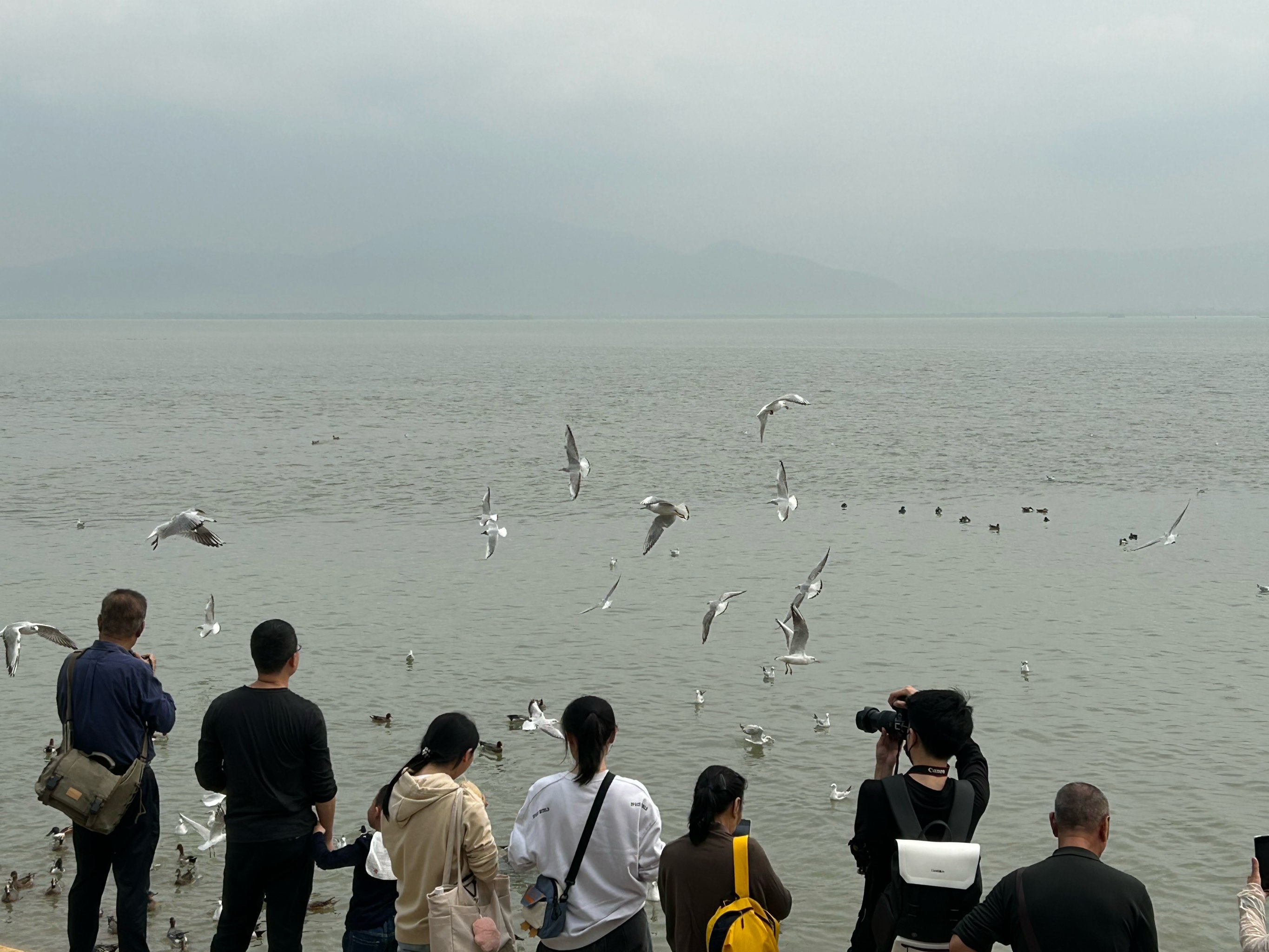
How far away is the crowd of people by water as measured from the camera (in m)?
4.07

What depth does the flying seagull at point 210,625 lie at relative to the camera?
43.2 feet

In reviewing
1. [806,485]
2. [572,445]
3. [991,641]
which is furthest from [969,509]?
[572,445]

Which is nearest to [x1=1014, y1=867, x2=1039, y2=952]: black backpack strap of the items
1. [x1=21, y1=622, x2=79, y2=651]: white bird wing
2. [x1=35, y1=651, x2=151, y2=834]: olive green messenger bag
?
[x1=35, y1=651, x2=151, y2=834]: olive green messenger bag

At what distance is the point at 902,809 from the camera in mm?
4352

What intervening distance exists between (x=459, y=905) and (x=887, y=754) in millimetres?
1704

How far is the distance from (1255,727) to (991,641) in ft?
12.4

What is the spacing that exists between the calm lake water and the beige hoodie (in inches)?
143

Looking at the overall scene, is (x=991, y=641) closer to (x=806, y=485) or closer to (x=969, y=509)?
(x=969, y=509)

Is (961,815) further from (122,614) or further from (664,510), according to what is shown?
(664,510)

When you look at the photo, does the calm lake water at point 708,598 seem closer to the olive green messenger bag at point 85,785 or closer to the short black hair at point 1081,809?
the olive green messenger bag at point 85,785

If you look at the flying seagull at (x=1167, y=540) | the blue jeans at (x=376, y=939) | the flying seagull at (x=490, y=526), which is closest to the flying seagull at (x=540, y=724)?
the flying seagull at (x=490, y=526)

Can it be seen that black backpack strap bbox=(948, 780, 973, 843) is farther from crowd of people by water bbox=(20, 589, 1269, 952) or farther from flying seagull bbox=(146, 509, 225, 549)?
flying seagull bbox=(146, 509, 225, 549)

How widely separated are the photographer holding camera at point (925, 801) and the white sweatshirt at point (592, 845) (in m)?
0.77

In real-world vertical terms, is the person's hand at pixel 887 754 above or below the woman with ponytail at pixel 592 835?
above
